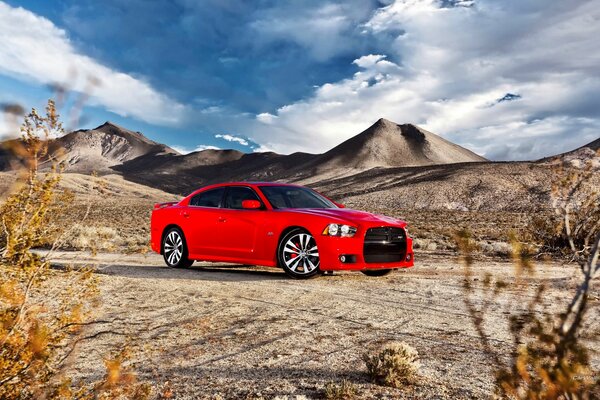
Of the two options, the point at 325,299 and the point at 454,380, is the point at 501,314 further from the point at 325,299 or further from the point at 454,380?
the point at 454,380

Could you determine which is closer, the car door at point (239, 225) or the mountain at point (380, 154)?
the car door at point (239, 225)

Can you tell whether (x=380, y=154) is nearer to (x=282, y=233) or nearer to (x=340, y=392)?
(x=282, y=233)

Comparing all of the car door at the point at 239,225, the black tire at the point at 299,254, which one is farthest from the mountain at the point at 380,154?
the black tire at the point at 299,254

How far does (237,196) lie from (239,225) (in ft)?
2.46

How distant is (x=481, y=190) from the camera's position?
2520 inches

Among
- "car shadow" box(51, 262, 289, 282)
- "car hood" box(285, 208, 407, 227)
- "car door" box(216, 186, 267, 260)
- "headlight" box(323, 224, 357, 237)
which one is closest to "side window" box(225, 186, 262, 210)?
"car door" box(216, 186, 267, 260)

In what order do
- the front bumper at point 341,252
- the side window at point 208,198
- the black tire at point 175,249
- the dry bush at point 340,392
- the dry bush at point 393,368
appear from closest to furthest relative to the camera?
the dry bush at point 340,392
the dry bush at point 393,368
the front bumper at point 341,252
the side window at point 208,198
the black tire at point 175,249

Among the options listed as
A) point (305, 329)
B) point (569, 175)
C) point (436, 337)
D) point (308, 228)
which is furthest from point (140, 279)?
point (569, 175)

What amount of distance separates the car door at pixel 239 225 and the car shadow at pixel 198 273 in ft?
1.38

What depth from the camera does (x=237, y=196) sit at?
9875mm

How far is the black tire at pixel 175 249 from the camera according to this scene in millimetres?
10547

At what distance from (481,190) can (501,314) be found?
201ft

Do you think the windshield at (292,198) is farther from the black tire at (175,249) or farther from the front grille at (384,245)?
the black tire at (175,249)

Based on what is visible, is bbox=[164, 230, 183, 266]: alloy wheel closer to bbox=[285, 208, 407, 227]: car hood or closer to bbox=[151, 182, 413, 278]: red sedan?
bbox=[151, 182, 413, 278]: red sedan
